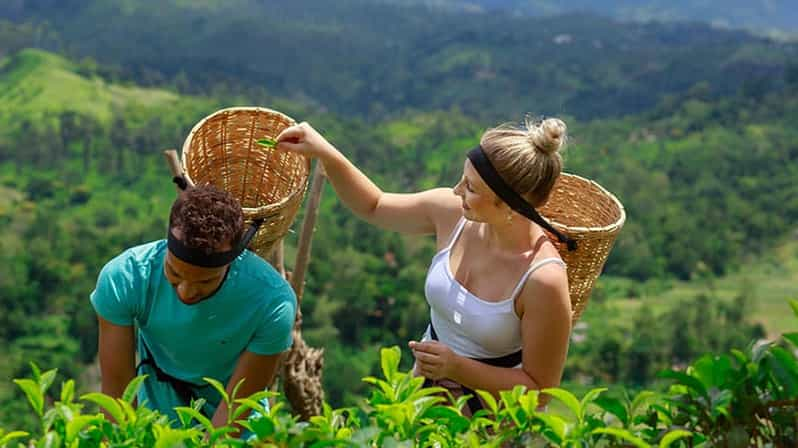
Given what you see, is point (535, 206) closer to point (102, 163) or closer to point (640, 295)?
point (640, 295)

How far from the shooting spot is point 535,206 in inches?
89.4

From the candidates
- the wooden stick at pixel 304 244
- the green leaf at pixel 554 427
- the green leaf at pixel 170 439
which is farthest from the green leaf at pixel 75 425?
the wooden stick at pixel 304 244

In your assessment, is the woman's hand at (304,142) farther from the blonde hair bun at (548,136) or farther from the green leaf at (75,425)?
the green leaf at (75,425)

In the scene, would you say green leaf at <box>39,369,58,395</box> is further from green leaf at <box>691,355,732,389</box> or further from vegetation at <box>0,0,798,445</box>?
green leaf at <box>691,355,732,389</box>

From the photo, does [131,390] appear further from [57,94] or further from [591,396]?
[57,94]

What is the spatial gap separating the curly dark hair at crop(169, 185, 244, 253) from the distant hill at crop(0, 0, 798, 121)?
82389 mm

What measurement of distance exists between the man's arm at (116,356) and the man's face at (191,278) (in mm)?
201

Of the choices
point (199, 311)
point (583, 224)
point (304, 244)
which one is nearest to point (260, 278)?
point (199, 311)

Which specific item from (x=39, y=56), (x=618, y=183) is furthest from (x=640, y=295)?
(x=39, y=56)

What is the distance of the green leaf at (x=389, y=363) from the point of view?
1.52 meters

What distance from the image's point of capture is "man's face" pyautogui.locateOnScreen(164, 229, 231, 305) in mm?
2123

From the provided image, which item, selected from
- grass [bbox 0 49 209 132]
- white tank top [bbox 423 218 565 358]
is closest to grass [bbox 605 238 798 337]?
grass [bbox 0 49 209 132]

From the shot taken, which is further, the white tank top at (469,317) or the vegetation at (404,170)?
the vegetation at (404,170)

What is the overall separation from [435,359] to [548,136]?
2.02ft
